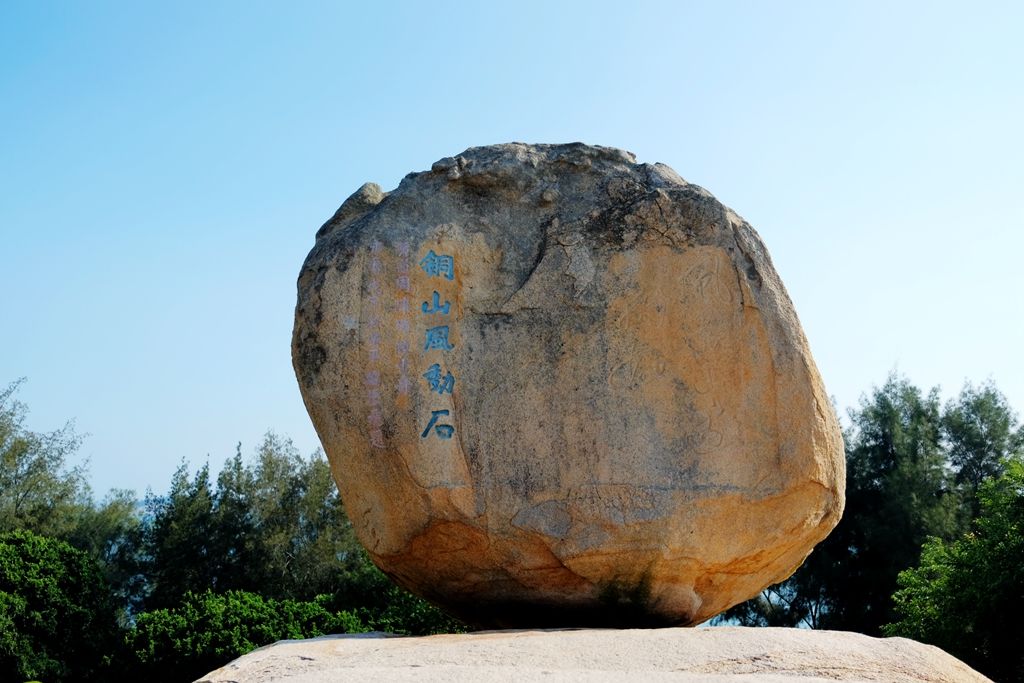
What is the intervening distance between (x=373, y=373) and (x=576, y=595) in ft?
6.05

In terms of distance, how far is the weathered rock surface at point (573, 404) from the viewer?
597 cm

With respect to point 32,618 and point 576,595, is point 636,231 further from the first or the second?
point 32,618

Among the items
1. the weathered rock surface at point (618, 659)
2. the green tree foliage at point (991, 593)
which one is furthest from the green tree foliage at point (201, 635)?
the weathered rock surface at point (618, 659)

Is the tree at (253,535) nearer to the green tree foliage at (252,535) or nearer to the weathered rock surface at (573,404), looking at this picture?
the green tree foliage at (252,535)

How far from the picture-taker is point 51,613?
43.0ft

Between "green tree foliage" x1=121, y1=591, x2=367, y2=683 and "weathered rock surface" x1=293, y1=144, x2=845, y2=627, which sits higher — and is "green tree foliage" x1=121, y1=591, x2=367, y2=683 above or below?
below

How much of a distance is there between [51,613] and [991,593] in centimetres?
1138

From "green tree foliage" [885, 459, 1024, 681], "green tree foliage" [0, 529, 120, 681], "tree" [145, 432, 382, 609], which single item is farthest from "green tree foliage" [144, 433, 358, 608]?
"green tree foliage" [885, 459, 1024, 681]

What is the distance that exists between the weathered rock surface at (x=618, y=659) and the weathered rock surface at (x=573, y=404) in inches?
34.5

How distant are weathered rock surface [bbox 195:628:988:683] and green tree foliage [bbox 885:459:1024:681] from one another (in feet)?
20.6

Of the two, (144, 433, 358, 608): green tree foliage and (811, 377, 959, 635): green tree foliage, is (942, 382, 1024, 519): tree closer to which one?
(811, 377, 959, 635): green tree foliage

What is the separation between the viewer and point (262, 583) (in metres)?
21.2

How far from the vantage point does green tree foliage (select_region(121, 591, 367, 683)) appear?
12070 mm

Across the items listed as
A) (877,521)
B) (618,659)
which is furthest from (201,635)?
(877,521)
